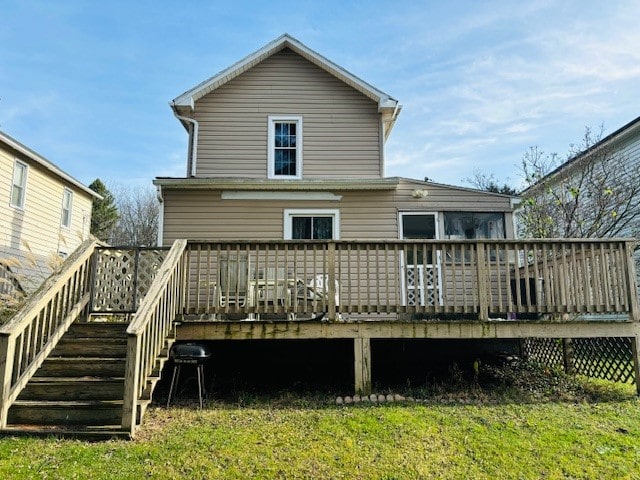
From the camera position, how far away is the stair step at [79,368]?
5.13 m

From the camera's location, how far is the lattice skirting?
22.1 feet

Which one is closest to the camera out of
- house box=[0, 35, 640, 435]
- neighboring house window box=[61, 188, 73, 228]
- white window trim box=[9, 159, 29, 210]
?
house box=[0, 35, 640, 435]

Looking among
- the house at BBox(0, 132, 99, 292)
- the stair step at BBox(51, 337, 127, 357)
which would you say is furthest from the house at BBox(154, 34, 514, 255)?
the house at BBox(0, 132, 99, 292)

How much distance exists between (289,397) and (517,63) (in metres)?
10.7

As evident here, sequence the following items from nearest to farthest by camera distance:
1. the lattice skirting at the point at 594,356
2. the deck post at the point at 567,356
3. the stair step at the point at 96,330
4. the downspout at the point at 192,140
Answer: the stair step at the point at 96,330
the lattice skirting at the point at 594,356
the deck post at the point at 567,356
the downspout at the point at 192,140

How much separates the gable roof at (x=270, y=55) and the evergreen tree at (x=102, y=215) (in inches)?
960

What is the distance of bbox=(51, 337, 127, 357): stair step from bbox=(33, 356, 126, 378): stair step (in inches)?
8.7

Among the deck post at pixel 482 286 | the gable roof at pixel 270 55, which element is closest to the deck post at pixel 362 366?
the deck post at pixel 482 286

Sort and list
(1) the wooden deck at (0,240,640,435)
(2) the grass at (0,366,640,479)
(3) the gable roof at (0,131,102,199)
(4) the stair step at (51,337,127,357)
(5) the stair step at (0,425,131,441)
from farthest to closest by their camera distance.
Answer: (3) the gable roof at (0,131,102,199), (1) the wooden deck at (0,240,640,435), (4) the stair step at (51,337,127,357), (5) the stair step at (0,425,131,441), (2) the grass at (0,366,640,479)

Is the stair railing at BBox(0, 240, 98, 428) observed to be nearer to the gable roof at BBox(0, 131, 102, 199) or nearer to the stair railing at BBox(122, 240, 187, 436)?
the stair railing at BBox(122, 240, 187, 436)

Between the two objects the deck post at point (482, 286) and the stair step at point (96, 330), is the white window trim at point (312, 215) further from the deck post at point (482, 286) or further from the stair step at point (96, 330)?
the stair step at point (96, 330)

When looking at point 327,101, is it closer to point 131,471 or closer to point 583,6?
point 583,6

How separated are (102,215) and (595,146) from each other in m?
30.1

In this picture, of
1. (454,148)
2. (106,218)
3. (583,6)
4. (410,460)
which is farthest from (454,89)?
(106,218)
